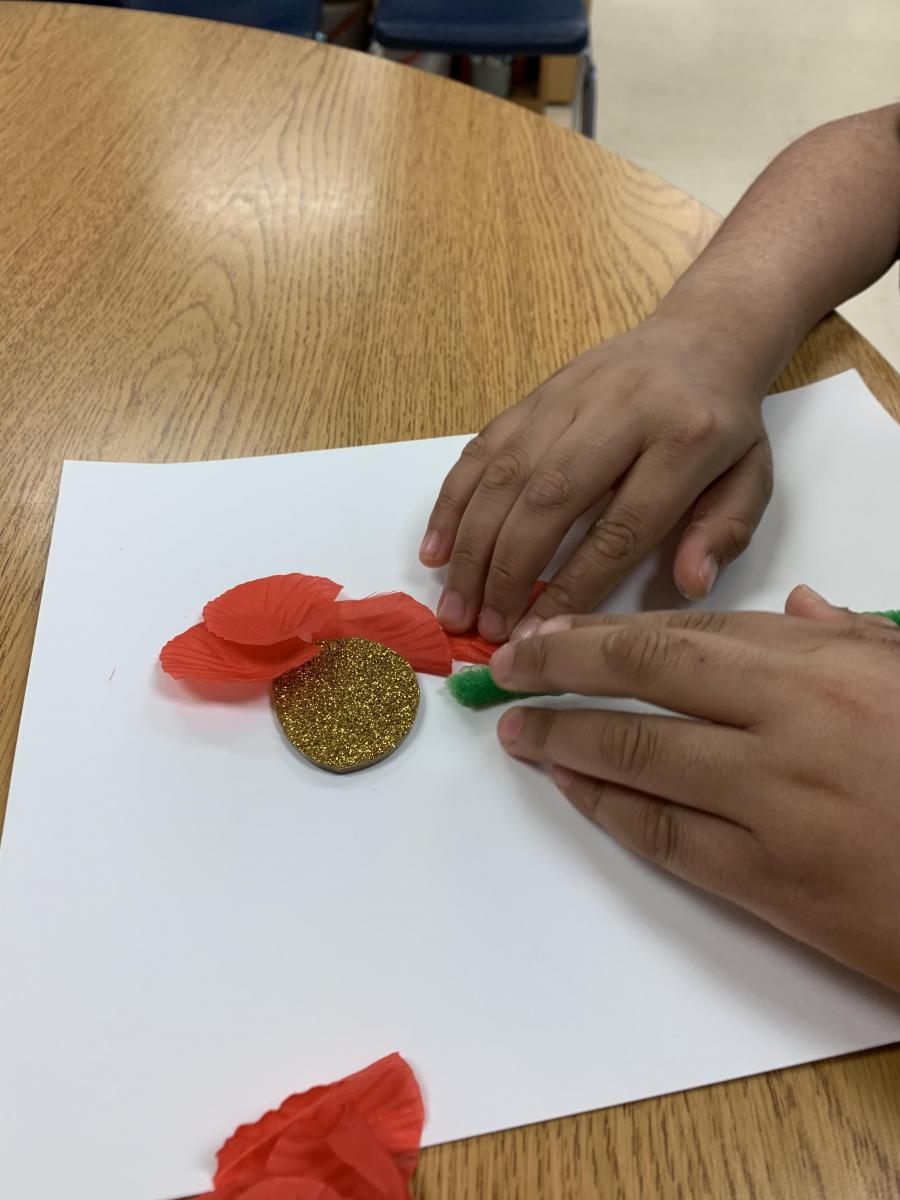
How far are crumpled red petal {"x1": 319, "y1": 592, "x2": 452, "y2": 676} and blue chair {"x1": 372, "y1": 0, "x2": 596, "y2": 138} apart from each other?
4.17 ft

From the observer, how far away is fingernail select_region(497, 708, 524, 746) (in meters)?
0.45

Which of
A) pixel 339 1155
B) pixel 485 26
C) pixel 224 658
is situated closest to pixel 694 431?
pixel 224 658

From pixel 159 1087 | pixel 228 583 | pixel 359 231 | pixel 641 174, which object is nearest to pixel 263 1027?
pixel 159 1087

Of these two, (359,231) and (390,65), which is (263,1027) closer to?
(359,231)

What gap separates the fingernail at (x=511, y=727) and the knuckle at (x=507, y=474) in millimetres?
136

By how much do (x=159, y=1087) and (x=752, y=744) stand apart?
0.92ft

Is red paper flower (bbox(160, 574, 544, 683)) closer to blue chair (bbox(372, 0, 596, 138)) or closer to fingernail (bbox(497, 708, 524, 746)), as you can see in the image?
fingernail (bbox(497, 708, 524, 746))

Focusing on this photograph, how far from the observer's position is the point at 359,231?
74cm

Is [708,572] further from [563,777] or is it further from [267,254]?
[267,254]

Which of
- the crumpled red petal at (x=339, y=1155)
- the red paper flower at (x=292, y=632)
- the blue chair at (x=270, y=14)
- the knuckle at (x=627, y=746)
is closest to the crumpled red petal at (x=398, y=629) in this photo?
the red paper flower at (x=292, y=632)

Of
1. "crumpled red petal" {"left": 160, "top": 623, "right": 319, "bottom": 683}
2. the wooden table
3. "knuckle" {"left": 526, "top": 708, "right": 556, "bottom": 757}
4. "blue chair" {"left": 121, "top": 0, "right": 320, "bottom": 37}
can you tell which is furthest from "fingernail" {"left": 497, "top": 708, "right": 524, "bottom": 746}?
"blue chair" {"left": 121, "top": 0, "right": 320, "bottom": 37}

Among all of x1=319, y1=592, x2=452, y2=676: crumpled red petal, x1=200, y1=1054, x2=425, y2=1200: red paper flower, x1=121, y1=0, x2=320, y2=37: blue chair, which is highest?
x1=121, y1=0, x2=320, y2=37: blue chair

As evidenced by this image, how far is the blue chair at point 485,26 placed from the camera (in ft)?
4.63

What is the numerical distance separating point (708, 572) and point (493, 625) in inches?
4.9
